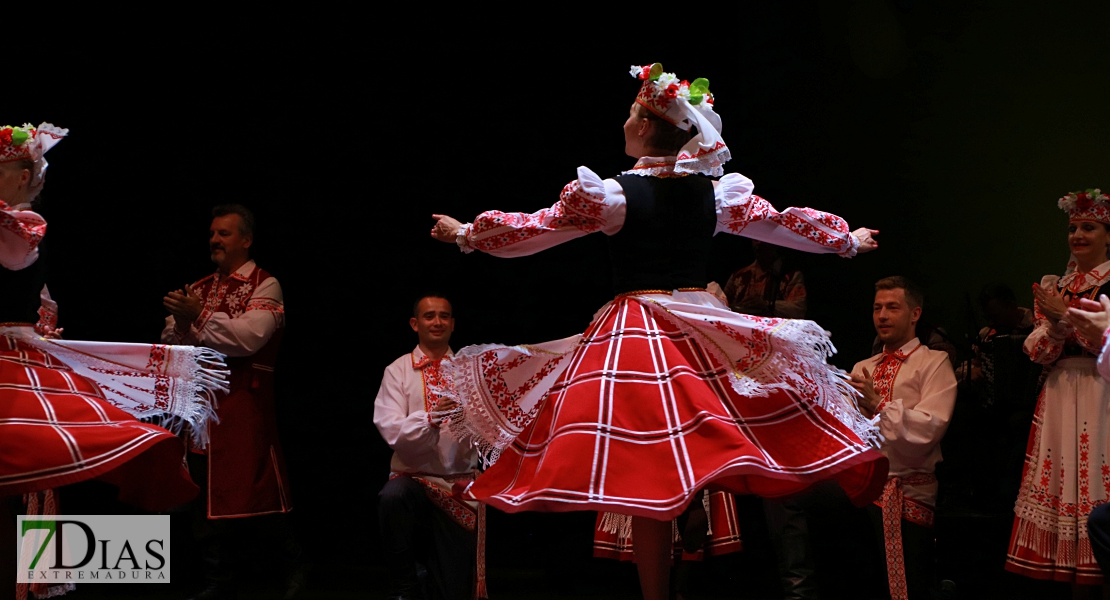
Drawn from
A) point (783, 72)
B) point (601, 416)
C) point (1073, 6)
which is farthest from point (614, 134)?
point (601, 416)

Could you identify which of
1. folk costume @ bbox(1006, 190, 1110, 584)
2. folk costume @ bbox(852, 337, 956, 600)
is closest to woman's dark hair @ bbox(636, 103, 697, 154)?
folk costume @ bbox(852, 337, 956, 600)

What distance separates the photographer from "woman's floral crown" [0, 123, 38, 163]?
10.8 feet

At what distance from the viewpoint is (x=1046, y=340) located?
3.83 metres


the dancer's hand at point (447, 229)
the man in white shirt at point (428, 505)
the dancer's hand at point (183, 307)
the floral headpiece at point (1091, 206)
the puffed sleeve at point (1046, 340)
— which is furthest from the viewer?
the dancer's hand at point (183, 307)

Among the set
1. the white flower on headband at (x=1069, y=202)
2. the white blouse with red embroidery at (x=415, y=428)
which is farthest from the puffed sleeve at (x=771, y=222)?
the white blouse with red embroidery at (x=415, y=428)

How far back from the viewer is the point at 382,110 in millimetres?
5215

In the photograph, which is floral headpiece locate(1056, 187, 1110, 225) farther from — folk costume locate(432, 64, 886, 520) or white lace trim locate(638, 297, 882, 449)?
white lace trim locate(638, 297, 882, 449)

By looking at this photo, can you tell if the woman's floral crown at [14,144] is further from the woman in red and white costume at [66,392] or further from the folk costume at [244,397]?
the folk costume at [244,397]

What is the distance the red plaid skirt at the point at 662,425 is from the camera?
2570 millimetres

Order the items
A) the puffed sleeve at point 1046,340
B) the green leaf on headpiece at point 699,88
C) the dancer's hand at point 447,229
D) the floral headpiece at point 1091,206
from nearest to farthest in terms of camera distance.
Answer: the green leaf on headpiece at point 699,88 → the dancer's hand at point 447,229 → the puffed sleeve at point 1046,340 → the floral headpiece at point 1091,206

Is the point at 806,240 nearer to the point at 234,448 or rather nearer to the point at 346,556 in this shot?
the point at 234,448

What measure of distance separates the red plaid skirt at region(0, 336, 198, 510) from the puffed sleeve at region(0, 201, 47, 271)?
0.24 meters

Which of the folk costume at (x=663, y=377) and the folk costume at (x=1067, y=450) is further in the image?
the folk costume at (x=1067, y=450)

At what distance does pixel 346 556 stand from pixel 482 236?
270 cm
